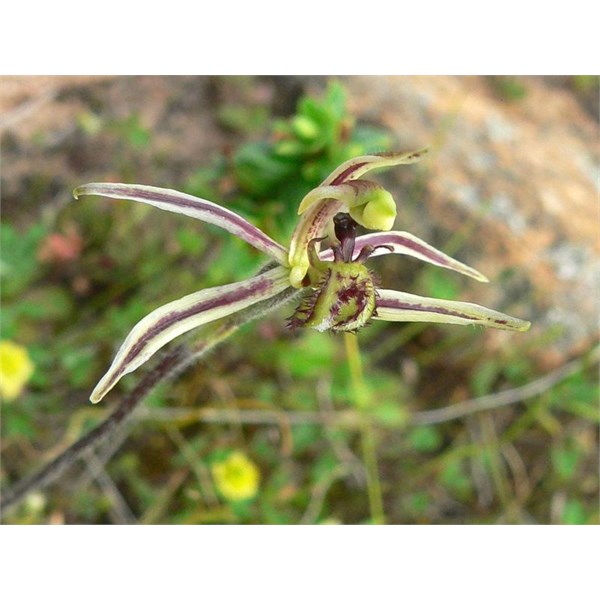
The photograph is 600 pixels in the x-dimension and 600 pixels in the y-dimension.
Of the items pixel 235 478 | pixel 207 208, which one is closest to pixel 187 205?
pixel 207 208

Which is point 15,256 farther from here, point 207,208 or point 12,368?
point 207,208

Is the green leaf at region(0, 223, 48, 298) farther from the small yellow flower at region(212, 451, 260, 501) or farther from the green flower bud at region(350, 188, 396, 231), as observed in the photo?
the green flower bud at region(350, 188, 396, 231)

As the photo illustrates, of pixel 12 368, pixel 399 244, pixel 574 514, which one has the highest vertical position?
pixel 399 244

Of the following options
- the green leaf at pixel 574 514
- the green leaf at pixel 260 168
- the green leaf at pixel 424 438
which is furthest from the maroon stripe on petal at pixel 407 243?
the green leaf at pixel 574 514

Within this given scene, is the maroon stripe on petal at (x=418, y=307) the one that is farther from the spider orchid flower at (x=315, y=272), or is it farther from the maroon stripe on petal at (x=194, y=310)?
the maroon stripe on petal at (x=194, y=310)

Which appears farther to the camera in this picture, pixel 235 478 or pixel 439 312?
pixel 235 478
